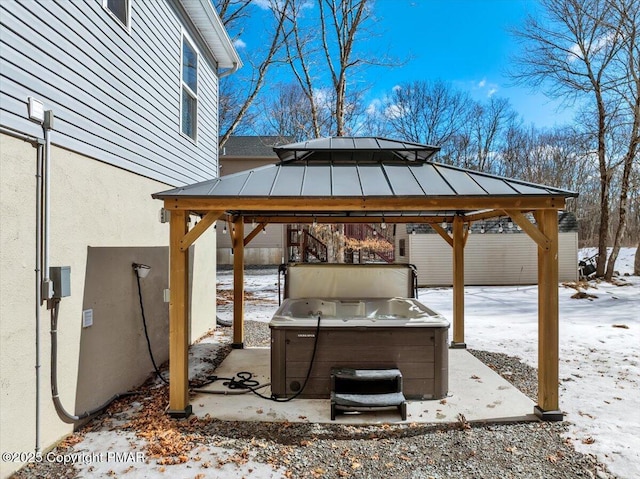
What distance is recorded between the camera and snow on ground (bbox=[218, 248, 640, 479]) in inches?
130

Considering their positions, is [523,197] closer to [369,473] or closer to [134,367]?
[369,473]

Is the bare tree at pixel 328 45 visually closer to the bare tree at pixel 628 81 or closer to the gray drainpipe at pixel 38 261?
the bare tree at pixel 628 81

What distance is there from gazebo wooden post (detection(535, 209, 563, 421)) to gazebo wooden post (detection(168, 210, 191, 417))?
3279 mm

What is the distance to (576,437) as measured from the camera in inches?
129

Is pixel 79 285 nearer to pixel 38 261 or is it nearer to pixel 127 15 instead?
pixel 38 261

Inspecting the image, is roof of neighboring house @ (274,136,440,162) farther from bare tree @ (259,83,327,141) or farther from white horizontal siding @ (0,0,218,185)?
bare tree @ (259,83,327,141)

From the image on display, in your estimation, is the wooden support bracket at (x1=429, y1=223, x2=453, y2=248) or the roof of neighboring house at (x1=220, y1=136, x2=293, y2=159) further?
the roof of neighboring house at (x1=220, y1=136, x2=293, y2=159)

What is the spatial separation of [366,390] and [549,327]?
1.83 meters

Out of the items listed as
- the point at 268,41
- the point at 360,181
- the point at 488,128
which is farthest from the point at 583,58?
the point at 360,181

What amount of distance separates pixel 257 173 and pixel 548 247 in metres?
2.91

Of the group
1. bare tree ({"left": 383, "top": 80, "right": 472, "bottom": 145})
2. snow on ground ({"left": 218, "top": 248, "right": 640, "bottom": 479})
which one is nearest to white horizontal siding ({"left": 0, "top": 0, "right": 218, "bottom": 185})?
snow on ground ({"left": 218, "top": 248, "right": 640, "bottom": 479})

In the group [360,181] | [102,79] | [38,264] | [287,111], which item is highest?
[287,111]

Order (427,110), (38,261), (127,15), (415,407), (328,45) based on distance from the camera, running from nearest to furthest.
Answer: (38,261)
(415,407)
(127,15)
(328,45)
(427,110)

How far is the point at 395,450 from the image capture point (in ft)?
10.2
